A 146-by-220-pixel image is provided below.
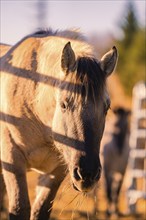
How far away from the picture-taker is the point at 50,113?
414 centimetres

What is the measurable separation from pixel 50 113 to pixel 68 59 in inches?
19.5

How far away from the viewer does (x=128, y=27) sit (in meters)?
45.2

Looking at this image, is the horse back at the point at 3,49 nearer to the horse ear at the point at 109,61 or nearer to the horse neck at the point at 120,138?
the horse ear at the point at 109,61

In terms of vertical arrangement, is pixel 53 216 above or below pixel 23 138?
below

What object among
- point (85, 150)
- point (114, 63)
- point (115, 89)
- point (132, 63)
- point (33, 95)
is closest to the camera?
point (85, 150)

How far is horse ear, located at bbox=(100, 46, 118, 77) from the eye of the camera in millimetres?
3916

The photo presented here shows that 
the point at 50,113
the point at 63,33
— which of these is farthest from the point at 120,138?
the point at 50,113

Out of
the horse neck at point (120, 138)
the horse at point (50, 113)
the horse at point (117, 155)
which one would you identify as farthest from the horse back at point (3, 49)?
the horse neck at point (120, 138)

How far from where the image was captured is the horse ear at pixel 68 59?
3.81m

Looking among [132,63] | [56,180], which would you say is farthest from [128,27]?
[56,180]

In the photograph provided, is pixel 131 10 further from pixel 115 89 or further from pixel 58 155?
pixel 58 155

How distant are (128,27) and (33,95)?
41696 mm

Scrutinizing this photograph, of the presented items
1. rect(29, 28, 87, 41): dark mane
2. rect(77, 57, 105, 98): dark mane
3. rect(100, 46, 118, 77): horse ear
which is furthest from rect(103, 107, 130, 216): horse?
rect(77, 57, 105, 98): dark mane

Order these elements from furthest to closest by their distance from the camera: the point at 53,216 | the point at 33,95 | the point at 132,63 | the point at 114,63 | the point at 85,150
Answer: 1. the point at 132,63
2. the point at 53,216
3. the point at 33,95
4. the point at 114,63
5. the point at 85,150
